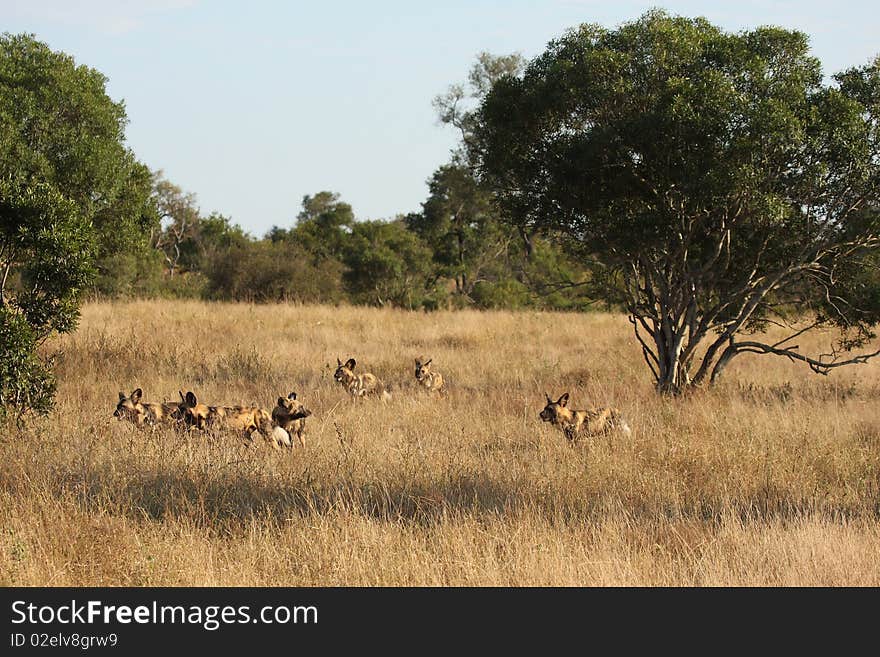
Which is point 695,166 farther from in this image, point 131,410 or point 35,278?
point 35,278

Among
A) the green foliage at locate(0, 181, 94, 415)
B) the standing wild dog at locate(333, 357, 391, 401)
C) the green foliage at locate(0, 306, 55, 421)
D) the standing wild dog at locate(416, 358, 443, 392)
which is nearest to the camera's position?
the green foliage at locate(0, 306, 55, 421)

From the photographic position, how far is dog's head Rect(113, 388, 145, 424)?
33.3 ft

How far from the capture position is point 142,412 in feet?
33.8

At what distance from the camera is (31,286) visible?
32.8 feet

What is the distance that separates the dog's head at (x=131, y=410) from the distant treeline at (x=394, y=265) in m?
17.2

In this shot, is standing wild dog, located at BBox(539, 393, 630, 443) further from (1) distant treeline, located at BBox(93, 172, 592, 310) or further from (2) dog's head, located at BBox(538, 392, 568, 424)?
(1) distant treeline, located at BBox(93, 172, 592, 310)

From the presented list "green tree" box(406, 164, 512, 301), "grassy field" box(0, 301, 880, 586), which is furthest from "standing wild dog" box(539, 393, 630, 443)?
"green tree" box(406, 164, 512, 301)

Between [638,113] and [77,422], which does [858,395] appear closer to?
[638,113]

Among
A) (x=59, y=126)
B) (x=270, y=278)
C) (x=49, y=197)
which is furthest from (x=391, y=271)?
(x=49, y=197)

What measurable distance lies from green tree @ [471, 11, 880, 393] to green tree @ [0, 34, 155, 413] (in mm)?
6413

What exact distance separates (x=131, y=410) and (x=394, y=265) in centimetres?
2244
